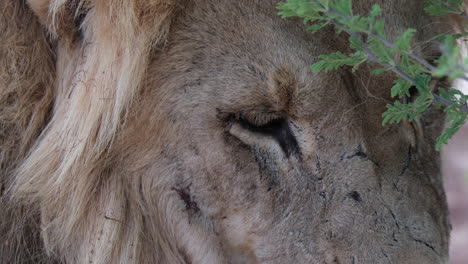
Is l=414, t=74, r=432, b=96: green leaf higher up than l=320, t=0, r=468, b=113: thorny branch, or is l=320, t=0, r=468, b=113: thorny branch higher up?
l=320, t=0, r=468, b=113: thorny branch

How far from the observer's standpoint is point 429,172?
244 cm

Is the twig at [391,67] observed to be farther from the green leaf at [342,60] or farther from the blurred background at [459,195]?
the blurred background at [459,195]

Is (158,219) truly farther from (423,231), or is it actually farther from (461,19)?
(461,19)

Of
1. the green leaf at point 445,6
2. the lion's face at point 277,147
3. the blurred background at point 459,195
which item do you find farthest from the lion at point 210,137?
the blurred background at point 459,195

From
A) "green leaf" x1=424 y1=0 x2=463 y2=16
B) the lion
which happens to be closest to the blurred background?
the lion

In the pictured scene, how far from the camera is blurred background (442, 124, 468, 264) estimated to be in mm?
4402

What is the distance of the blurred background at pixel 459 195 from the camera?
4.40 m

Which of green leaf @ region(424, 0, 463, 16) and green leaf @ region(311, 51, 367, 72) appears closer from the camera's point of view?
green leaf @ region(311, 51, 367, 72)

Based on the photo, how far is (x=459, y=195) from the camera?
16.1ft

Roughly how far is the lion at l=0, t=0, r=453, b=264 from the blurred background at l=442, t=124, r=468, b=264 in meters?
2.06

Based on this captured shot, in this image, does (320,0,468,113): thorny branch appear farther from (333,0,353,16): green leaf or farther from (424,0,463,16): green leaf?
(424,0,463,16): green leaf

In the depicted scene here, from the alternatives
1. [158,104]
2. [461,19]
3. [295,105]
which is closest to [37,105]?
Answer: [158,104]

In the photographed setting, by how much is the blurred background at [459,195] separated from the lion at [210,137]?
206 centimetres

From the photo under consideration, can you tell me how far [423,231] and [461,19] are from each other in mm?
925
